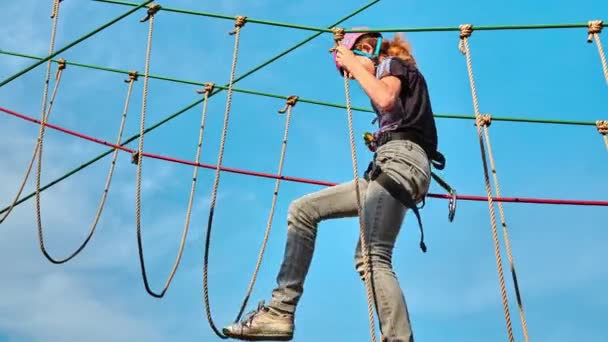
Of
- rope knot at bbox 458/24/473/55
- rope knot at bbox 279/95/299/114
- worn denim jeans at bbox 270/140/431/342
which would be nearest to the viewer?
worn denim jeans at bbox 270/140/431/342

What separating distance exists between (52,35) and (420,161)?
9.83ft

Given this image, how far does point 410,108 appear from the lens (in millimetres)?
2873

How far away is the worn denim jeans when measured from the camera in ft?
8.57

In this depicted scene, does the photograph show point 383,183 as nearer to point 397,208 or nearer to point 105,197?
point 397,208

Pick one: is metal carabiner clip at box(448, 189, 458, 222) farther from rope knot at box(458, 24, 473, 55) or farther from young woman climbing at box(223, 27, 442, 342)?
rope knot at box(458, 24, 473, 55)

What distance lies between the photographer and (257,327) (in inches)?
114

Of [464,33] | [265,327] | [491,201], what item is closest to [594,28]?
[464,33]

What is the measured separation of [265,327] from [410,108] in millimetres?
902

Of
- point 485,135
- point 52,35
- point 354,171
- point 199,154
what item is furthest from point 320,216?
point 52,35

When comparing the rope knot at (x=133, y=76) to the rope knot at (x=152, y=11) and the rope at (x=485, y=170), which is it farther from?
the rope at (x=485, y=170)

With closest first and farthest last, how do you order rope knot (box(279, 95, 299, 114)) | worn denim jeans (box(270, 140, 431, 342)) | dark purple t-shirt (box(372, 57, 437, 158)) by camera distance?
worn denim jeans (box(270, 140, 431, 342)) → dark purple t-shirt (box(372, 57, 437, 158)) → rope knot (box(279, 95, 299, 114))

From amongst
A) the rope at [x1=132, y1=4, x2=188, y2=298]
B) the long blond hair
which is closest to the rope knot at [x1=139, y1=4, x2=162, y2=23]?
the rope at [x1=132, y1=4, x2=188, y2=298]

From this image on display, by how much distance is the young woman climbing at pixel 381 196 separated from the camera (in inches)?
106

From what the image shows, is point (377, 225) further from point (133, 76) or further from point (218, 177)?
point (133, 76)
